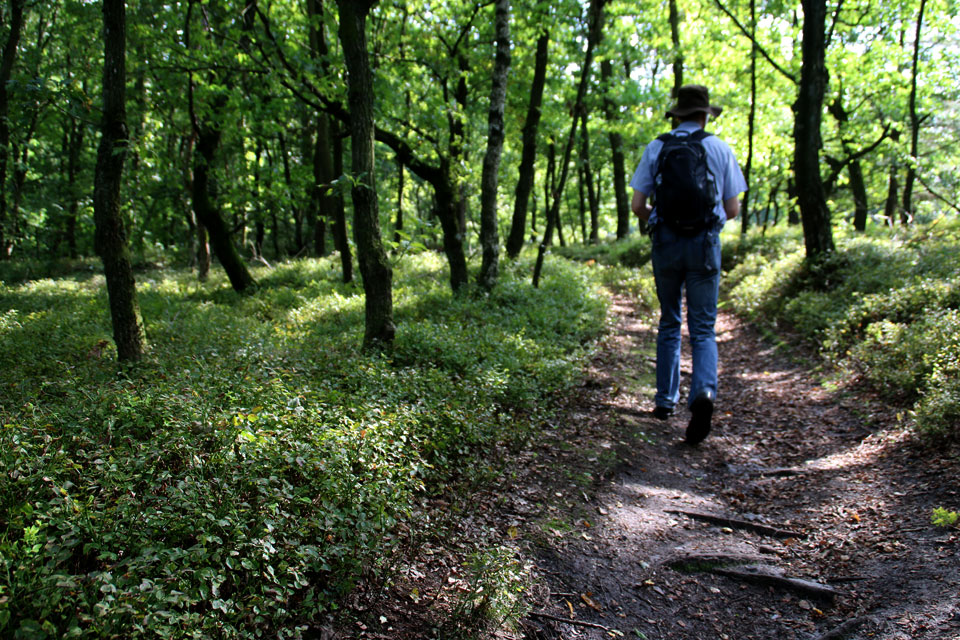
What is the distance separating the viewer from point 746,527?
361 cm

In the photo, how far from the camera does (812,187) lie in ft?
33.4

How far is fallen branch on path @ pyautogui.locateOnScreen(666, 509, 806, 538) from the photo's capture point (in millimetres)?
3490

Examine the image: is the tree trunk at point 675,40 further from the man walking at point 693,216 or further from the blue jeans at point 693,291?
the blue jeans at point 693,291

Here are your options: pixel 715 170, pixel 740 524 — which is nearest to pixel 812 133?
pixel 715 170

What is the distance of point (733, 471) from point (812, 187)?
7917mm

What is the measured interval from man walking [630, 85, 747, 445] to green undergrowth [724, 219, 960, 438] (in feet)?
5.42

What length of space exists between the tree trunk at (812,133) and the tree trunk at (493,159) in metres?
5.43

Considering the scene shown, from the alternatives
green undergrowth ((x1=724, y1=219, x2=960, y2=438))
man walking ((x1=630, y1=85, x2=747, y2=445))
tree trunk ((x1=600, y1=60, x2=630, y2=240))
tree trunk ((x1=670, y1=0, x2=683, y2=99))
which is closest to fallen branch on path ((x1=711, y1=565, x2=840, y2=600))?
man walking ((x1=630, y1=85, x2=747, y2=445))

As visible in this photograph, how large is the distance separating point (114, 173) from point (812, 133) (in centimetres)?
1095

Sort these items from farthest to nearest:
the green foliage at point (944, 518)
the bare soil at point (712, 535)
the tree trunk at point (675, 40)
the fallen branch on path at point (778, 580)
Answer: the tree trunk at point (675, 40) → the green foliage at point (944, 518) → the fallen branch on path at point (778, 580) → the bare soil at point (712, 535)

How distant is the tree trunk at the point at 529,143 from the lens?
1416 centimetres

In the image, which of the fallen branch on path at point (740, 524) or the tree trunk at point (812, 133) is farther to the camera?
the tree trunk at point (812, 133)

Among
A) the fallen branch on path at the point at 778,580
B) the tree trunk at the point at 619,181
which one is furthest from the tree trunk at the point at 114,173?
the tree trunk at the point at 619,181

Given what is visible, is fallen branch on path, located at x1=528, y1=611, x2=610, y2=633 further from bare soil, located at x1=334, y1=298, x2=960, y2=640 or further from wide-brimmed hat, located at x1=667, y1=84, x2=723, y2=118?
wide-brimmed hat, located at x1=667, y1=84, x2=723, y2=118
